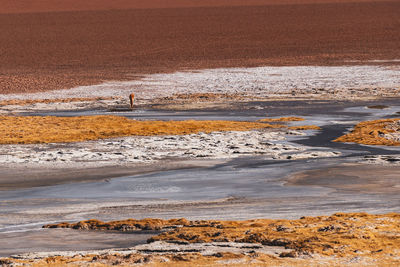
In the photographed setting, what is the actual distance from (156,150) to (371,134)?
5926 millimetres

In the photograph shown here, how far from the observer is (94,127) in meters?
24.4

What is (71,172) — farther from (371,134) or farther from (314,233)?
(371,134)

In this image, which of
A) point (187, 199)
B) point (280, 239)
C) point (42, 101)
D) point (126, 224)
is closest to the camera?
point (280, 239)

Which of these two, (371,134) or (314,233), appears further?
(371,134)

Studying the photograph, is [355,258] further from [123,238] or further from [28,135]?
[28,135]

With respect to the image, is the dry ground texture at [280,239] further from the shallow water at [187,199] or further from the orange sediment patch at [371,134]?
the orange sediment patch at [371,134]

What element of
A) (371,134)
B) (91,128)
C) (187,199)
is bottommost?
(187,199)

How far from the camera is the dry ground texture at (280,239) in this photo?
31.4ft

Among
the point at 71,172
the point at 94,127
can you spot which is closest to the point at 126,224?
the point at 71,172

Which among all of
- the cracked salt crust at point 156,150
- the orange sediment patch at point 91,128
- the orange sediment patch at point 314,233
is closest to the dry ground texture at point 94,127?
the orange sediment patch at point 91,128

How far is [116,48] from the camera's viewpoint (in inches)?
2562

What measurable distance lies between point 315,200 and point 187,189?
8.51 ft

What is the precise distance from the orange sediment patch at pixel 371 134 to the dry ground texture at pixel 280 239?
896cm

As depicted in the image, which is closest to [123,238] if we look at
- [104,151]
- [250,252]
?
[250,252]
